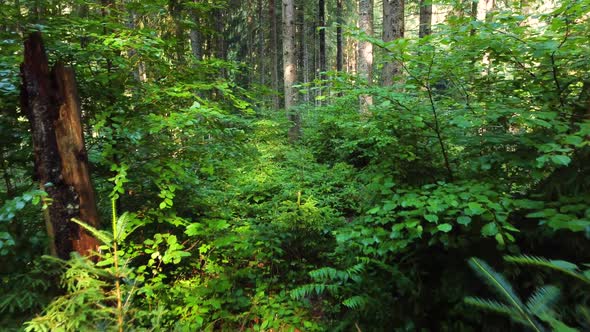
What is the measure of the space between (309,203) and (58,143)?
3104 millimetres

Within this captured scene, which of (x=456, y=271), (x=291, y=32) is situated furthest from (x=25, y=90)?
(x=291, y=32)

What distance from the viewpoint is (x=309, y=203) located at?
4.55 metres

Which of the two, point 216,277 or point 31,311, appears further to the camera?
point 216,277

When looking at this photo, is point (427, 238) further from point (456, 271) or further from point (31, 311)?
point (31, 311)

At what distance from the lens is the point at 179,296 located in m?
3.65

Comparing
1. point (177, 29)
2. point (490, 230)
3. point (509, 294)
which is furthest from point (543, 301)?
point (177, 29)

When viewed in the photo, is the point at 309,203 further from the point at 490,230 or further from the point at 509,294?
the point at 509,294

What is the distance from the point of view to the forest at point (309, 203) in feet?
7.47

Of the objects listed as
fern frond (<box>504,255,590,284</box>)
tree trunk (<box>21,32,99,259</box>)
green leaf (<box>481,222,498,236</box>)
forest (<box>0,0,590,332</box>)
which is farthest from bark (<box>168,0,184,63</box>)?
fern frond (<box>504,255,590,284</box>)

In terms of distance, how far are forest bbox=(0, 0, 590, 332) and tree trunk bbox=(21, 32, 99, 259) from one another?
1 centimetres

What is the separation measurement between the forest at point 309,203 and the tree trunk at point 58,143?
1 centimetres

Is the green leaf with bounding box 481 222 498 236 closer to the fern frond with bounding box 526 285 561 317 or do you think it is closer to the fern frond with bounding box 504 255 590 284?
the fern frond with bounding box 504 255 590 284

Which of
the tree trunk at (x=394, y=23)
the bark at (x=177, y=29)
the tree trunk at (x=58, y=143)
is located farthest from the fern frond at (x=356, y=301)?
the tree trunk at (x=394, y=23)

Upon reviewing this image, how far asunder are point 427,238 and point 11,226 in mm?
4049
